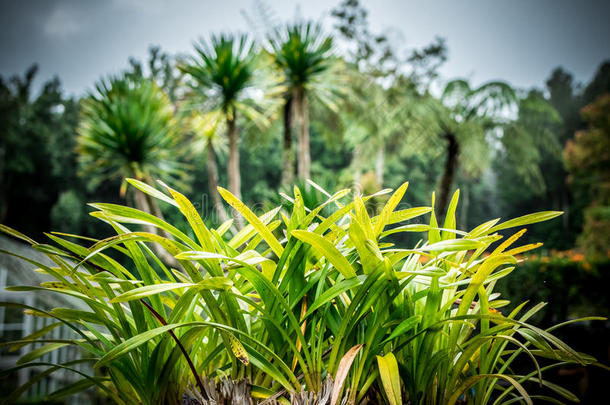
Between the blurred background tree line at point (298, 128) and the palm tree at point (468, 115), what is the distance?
21 millimetres

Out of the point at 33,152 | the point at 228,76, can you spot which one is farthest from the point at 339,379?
the point at 33,152

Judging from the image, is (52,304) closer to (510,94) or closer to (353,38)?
(510,94)

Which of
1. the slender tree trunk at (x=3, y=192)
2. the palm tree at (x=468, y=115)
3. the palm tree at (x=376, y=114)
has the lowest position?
the palm tree at (x=468, y=115)

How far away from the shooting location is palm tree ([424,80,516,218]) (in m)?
5.62

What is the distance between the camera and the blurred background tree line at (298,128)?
4141 millimetres

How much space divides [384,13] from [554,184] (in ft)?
39.7

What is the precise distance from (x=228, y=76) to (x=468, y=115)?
3918 millimetres

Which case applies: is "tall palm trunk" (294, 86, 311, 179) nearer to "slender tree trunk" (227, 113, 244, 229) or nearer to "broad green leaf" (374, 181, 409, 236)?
"slender tree trunk" (227, 113, 244, 229)

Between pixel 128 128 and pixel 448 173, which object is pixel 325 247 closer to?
pixel 128 128

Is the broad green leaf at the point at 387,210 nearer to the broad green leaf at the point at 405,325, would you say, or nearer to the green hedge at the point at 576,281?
the broad green leaf at the point at 405,325

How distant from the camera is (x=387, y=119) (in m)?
6.64

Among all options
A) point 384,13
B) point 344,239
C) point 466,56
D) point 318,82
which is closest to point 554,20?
point 466,56

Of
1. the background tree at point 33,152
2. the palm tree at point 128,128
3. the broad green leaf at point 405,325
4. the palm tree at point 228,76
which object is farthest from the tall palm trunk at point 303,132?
the background tree at point 33,152

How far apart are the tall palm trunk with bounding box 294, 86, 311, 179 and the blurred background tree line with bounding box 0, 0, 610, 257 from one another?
21 mm
